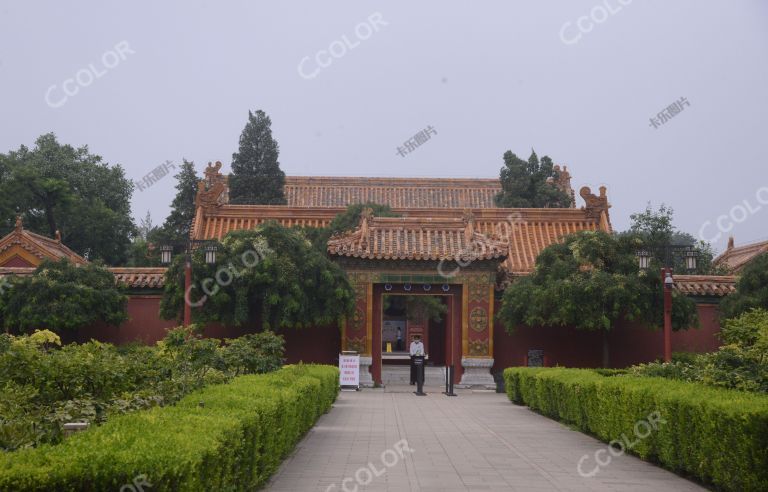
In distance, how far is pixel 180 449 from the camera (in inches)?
193

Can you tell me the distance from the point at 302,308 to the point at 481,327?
5.51 m

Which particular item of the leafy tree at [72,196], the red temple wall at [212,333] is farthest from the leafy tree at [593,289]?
the leafy tree at [72,196]

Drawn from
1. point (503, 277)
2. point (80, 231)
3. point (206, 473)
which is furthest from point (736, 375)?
point (80, 231)

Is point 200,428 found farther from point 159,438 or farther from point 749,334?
point 749,334

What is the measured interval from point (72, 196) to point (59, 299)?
1670 centimetres

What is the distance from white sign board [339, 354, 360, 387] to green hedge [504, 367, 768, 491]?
33.0 feet

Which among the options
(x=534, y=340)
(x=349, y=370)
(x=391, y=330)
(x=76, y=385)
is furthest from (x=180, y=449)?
(x=391, y=330)

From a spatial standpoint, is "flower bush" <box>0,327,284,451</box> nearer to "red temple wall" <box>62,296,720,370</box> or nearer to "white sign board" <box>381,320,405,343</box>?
"red temple wall" <box>62,296,720,370</box>

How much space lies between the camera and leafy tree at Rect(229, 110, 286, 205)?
3453 centimetres

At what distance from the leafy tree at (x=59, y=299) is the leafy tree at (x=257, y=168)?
36.2 feet

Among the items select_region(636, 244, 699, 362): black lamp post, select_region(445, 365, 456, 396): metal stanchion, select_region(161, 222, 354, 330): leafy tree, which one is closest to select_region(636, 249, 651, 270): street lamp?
select_region(636, 244, 699, 362): black lamp post

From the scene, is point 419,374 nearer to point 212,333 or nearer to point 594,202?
point 212,333

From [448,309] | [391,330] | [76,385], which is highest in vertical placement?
[391,330]

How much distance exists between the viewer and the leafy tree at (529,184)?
36.4 metres
